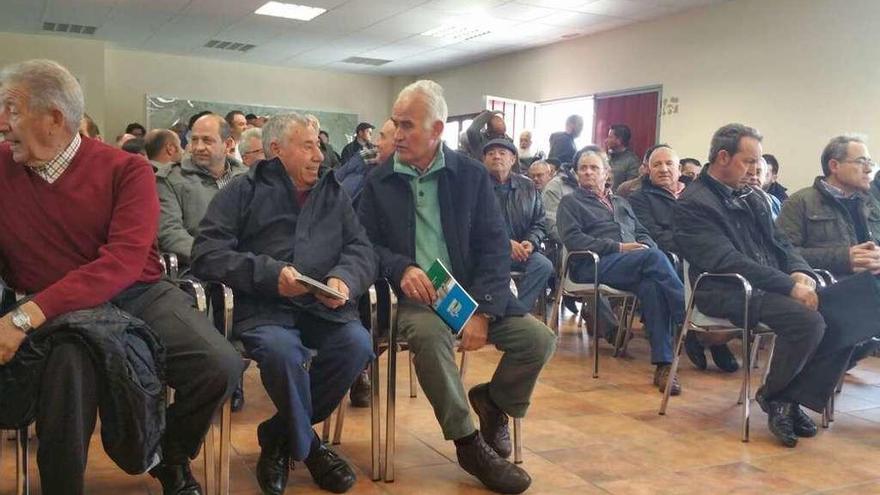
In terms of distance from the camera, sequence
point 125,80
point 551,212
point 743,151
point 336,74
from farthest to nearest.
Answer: point 336,74, point 125,80, point 551,212, point 743,151

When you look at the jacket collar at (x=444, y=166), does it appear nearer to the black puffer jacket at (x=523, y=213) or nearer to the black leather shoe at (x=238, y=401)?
the black leather shoe at (x=238, y=401)

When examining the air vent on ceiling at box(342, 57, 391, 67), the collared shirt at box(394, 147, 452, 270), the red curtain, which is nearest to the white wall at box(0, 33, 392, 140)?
the air vent on ceiling at box(342, 57, 391, 67)

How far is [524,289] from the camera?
3951 mm

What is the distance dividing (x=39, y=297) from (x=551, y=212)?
11.5ft

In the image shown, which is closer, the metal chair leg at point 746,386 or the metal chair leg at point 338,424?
the metal chair leg at point 338,424

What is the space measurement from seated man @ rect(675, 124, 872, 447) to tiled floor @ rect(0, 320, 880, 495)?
7.0 inches

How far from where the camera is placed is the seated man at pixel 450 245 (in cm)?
234

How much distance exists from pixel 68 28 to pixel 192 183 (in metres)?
8.15

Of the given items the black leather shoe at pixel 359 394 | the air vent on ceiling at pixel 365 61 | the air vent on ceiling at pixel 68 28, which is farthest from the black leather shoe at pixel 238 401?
the air vent on ceiling at pixel 365 61

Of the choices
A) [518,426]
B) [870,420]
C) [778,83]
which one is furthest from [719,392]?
[778,83]

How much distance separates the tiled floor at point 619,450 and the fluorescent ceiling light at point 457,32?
251 inches

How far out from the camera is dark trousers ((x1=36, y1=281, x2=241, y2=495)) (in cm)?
157

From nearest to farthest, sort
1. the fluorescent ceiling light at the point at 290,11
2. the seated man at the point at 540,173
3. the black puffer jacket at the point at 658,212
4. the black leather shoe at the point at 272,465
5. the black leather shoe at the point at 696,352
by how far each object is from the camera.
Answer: the black leather shoe at the point at 272,465
the black leather shoe at the point at 696,352
the black puffer jacket at the point at 658,212
the seated man at the point at 540,173
the fluorescent ceiling light at the point at 290,11

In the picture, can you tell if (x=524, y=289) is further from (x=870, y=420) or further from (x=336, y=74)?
(x=336, y=74)
